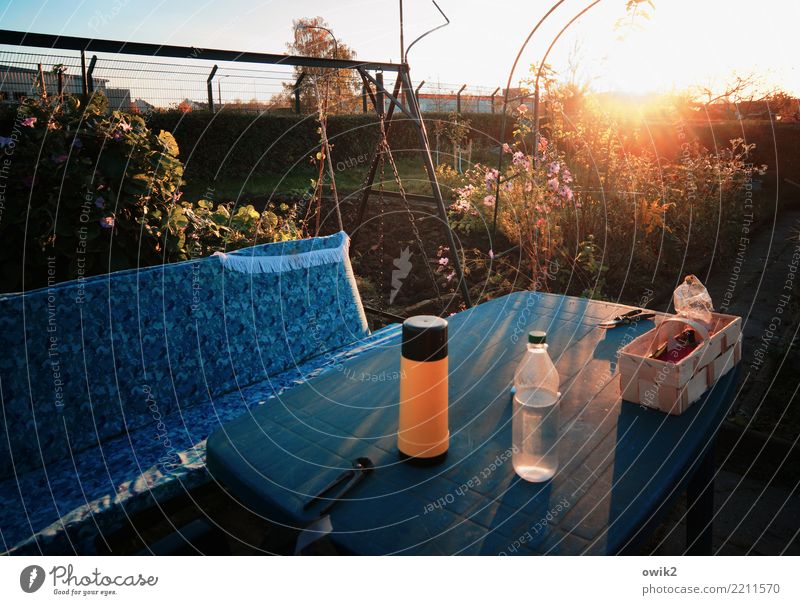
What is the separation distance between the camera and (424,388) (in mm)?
1391

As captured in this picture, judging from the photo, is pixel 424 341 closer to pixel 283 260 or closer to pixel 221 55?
pixel 283 260

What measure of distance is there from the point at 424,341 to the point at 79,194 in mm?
2245

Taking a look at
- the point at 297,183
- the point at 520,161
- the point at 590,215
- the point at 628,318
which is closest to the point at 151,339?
the point at 628,318

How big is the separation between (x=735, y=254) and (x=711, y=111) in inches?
161

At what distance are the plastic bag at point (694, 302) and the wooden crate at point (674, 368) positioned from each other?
3.7 inches

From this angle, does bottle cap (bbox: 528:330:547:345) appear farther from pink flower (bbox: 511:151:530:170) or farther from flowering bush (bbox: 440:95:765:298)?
pink flower (bbox: 511:151:530:170)

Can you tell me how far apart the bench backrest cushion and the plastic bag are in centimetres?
181

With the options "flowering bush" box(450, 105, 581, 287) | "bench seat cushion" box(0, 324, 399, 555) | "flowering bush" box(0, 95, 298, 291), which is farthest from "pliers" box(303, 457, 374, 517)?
"flowering bush" box(450, 105, 581, 287)

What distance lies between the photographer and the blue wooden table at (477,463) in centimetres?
128

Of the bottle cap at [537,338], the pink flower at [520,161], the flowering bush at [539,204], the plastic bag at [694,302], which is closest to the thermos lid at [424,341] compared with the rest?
the bottle cap at [537,338]

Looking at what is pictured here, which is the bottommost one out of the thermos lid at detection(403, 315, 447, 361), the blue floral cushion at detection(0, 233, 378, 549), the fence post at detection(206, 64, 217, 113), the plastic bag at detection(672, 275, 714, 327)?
the blue floral cushion at detection(0, 233, 378, 549)

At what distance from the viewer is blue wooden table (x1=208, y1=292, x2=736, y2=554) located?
1283 mm

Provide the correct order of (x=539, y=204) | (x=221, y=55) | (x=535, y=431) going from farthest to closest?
(x=539, y=204) < (x=221, y=55) < (x=535, y=431)

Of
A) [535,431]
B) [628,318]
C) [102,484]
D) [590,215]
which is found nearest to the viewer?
[535,431]
